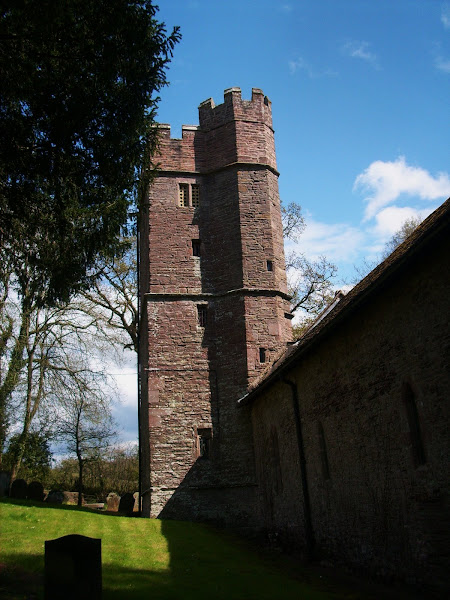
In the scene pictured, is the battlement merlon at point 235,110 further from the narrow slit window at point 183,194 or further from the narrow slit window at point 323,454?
the narrow slit window at point 323,454

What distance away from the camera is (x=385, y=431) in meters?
9.76

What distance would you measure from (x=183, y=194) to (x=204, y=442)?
9023 mm

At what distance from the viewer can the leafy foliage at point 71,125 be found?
10.0 m

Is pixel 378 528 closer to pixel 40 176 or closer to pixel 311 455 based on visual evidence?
pixel 311 455

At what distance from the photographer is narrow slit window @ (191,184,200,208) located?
21812 millimetres

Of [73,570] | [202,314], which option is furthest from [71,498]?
[73,570]

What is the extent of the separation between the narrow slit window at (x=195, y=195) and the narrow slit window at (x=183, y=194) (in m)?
0.23

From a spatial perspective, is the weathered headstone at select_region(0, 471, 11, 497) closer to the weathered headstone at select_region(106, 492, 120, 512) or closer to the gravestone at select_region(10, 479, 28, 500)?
the gravestone at select_region(10, 479, 28, 500)

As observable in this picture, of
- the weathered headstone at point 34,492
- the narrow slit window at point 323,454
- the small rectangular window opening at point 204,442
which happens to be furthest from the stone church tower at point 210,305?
the narrow slit window at point 323,454

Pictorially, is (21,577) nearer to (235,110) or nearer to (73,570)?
(73,570)

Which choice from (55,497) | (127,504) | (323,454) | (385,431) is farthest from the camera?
(55,497)

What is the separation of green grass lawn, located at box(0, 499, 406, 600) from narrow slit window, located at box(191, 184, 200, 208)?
434 inches

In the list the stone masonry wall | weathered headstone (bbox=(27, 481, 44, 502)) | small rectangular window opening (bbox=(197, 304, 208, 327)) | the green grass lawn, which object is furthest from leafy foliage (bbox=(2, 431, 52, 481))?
the stone masonry wall

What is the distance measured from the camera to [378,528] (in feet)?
32.4
